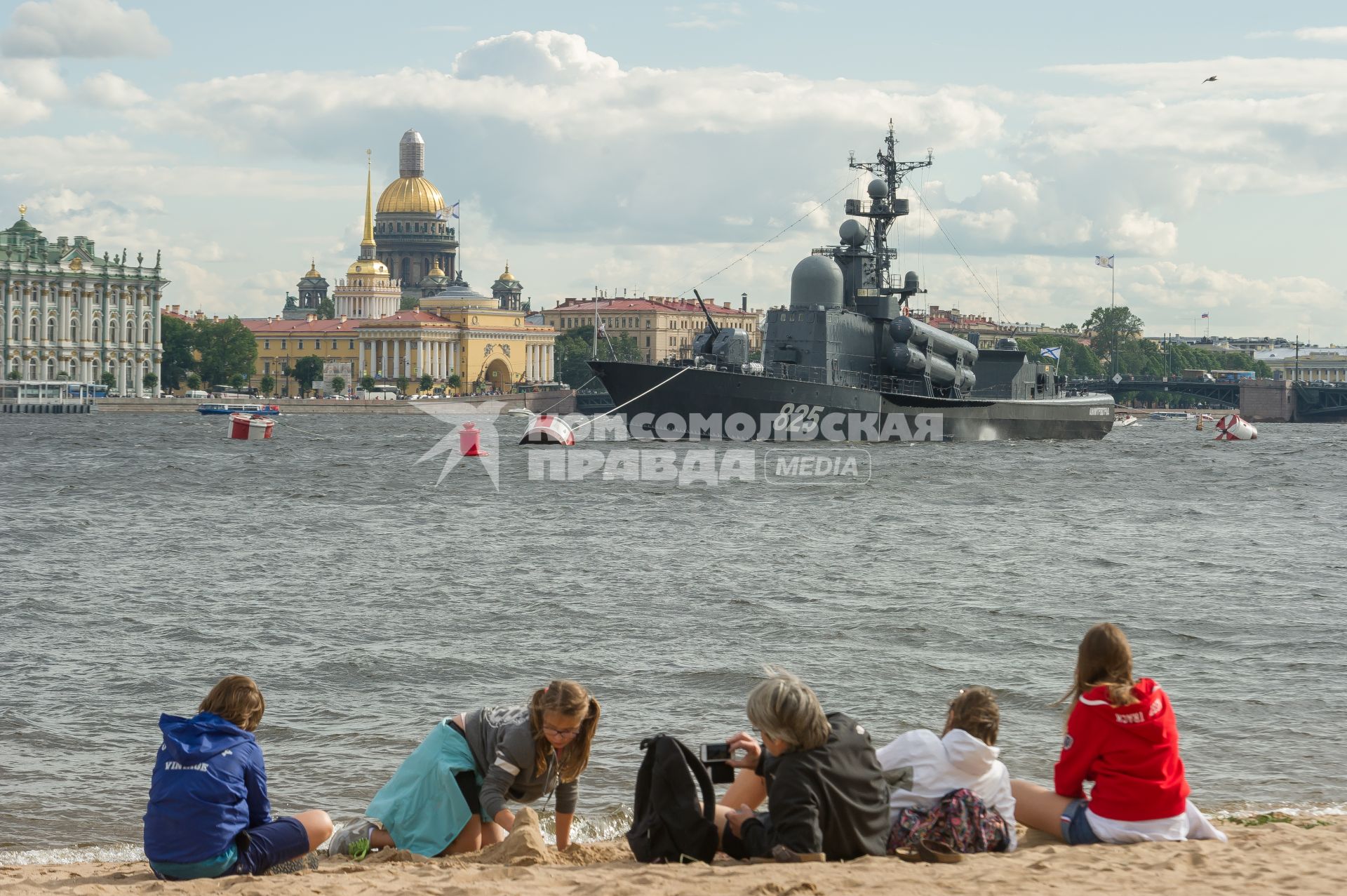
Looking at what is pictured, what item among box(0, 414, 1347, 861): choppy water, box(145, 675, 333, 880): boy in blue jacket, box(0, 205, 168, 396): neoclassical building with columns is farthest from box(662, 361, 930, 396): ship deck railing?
box(0, 205, 168, 396): neoclassical building with columns

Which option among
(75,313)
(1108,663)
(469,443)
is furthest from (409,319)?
(1108,663)

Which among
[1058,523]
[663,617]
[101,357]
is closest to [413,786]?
[663,617]

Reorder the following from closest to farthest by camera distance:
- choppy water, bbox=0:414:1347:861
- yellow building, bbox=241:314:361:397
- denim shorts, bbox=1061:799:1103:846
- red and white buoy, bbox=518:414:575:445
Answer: denim shorts, bbox=1061:799:1103:846
choppy water, bbox=0:414:1347:861
red and white buoy, bbox=518:414:575:445
yellow building, bbox=241:314:361:397

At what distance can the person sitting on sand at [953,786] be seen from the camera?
655 centimetres

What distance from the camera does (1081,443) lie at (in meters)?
70.6

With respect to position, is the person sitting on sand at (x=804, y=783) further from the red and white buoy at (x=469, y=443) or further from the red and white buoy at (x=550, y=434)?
the red and white buoy at (x=469, y=443)

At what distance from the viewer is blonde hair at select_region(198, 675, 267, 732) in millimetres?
6305

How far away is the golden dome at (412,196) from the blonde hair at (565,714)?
187 m

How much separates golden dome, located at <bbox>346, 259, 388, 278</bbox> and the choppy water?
14379cm

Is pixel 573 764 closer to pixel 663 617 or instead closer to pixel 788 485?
pixel 663 617

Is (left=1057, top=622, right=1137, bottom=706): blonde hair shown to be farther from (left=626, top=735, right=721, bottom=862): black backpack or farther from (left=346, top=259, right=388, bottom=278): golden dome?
(left=346, top=259, right=388, bottom=278): golden dome

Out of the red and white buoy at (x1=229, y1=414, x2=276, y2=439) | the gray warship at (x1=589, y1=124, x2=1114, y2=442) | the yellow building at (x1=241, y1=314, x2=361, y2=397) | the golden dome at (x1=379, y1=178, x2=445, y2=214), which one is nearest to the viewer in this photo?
the gray warship at (x1=589, y1=124, x2=1114, y2=442)

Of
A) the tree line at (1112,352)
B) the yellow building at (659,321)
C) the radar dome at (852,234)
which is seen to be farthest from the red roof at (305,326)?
the radar dome at (852,234)

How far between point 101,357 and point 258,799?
124184 millimetres
